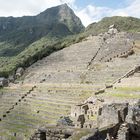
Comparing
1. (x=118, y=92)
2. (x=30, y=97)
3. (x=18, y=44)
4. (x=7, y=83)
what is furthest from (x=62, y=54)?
(x=18, y=44)

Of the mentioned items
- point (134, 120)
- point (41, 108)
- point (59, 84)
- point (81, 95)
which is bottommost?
point (41, 108)

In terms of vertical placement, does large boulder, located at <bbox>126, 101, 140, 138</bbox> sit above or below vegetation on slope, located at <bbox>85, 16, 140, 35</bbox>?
below

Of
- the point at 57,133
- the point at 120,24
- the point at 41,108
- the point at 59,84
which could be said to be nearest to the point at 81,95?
the point at 41,108

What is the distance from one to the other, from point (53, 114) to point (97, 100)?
382cm

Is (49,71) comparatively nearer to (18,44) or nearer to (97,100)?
(97,100)

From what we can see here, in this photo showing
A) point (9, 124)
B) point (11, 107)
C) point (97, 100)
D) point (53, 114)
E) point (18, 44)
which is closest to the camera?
point (97, 100)

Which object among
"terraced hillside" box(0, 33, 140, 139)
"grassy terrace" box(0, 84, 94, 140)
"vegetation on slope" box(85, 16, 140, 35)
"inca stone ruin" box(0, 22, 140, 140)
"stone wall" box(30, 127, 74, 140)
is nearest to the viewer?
"stone wall" box(30, 127, 74, 140)

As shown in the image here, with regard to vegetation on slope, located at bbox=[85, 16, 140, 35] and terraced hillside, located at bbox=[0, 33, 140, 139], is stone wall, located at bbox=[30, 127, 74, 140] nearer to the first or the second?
terraced hillside, located at bbox=[0, 33, 140, 139]

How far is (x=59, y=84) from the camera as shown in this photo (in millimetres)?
35375

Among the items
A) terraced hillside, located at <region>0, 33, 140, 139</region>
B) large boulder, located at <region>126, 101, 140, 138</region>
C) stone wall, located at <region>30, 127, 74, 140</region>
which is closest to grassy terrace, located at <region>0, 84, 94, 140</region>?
terraced hillside, located at <region>0, 33, 140, 139</region>

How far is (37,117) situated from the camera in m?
27.1

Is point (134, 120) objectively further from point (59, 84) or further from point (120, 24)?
point (120, 24)

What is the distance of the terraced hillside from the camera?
2683 centimetres

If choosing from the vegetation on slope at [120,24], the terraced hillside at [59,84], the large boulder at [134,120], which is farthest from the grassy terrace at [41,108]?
the vegetation on slope at [120,24]
